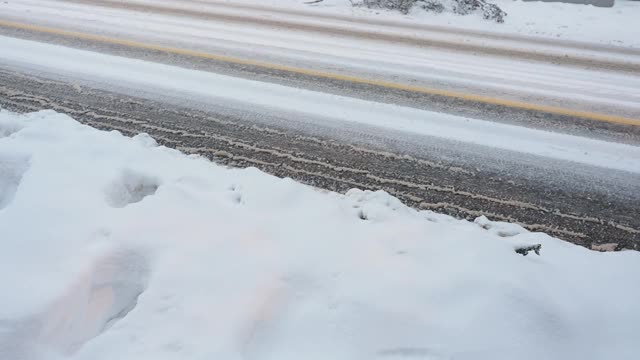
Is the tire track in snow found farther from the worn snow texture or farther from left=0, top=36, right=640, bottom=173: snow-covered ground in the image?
the worn snow texture

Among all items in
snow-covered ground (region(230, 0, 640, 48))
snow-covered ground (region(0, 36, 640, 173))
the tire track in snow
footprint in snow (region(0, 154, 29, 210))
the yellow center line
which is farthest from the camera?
snow-covered ground (region(230, 0, 640, 48))

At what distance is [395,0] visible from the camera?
10508 mm

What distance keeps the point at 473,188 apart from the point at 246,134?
2179mm

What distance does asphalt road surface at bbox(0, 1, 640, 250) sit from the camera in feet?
11.9

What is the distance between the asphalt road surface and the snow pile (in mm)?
396

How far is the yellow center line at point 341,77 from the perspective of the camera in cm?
518

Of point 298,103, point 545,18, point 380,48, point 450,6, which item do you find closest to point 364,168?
point 298,103

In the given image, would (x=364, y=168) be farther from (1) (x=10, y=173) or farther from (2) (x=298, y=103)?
(1) (x=10, y=173)

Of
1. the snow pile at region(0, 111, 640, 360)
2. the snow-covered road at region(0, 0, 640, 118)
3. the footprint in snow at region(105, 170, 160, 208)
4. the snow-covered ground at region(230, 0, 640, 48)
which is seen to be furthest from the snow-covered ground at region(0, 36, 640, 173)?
the snow-covered ground at region(230, 0, 640, 48)

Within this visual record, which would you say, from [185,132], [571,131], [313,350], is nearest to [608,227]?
[571,131]

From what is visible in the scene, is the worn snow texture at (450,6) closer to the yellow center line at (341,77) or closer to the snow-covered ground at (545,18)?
the snow-covered ground at (545,18)

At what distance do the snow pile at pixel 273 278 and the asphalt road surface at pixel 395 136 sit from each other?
1.30ft

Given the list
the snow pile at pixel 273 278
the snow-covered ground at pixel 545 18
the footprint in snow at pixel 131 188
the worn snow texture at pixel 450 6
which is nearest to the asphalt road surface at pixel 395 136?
the snow pile at pixel 273 278

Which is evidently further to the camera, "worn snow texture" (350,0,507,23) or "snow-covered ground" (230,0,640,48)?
"worn snow texture" (350,0,507,23)
